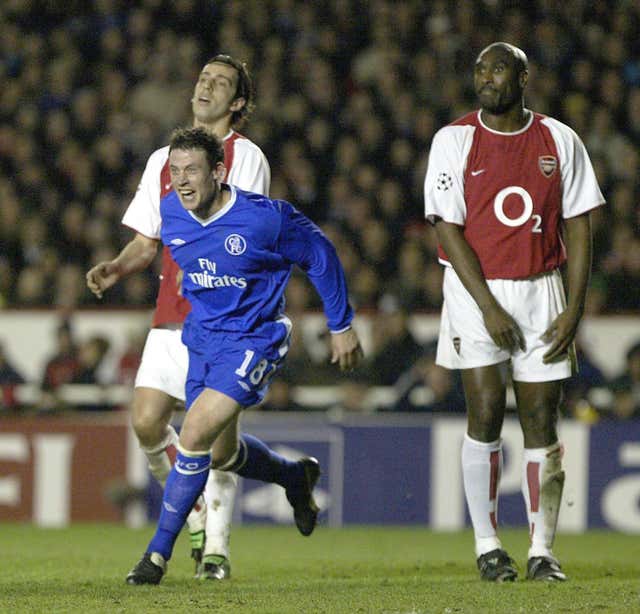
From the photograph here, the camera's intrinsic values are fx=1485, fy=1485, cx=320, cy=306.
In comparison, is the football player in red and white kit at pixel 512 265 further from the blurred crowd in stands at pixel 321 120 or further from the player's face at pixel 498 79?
the blurred crowd in stands at pixel 321 120

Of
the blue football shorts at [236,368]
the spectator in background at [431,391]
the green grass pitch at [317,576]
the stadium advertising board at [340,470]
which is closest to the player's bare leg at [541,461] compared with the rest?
the green grass pitch at [317,576]

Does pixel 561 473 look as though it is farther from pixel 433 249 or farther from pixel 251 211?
pixel 433 249

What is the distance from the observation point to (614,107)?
15.2 m

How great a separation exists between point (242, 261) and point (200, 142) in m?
0.55

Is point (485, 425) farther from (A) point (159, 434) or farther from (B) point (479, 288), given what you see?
(A) point (159, 434)

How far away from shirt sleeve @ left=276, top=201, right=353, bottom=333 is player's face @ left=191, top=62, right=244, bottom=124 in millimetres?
792

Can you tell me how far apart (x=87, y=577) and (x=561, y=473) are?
2.27 meters

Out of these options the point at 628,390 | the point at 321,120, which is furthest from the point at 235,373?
the point at 321,120

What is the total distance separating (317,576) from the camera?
7.25 metres

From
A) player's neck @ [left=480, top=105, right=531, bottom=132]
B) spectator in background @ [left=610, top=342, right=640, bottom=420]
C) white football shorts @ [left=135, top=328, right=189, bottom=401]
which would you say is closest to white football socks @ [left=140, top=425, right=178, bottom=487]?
white football shorts @ [left=135, top=328, right=189, bottom=401]

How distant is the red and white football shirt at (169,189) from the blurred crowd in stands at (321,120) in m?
4.91

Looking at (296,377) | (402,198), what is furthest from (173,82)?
(296,377)

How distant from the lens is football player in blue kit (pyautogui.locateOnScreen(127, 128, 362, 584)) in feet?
21.2

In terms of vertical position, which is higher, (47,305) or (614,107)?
(614,107)
